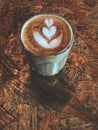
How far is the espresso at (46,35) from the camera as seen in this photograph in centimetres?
75

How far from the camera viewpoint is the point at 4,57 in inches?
34.2

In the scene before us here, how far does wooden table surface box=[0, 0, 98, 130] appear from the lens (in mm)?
783

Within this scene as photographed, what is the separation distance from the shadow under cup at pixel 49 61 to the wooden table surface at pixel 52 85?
Result: 25 millimetres

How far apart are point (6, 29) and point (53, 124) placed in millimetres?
341

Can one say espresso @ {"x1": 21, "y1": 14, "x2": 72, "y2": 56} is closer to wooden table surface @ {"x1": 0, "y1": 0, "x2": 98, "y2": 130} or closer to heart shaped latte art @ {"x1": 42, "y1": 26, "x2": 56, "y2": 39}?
heart shaped latte art @ {"x1": 42, "y1": 26, "x2": 56, "y2": 39}

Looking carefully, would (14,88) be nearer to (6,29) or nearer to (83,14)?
(6,29)

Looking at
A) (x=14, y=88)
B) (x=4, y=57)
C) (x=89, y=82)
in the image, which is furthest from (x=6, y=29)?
(x=89, y=82)

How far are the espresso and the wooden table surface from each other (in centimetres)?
11

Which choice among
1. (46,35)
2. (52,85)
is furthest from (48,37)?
(52,85)

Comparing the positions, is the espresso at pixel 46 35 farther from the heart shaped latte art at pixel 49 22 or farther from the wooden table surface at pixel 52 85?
the wooden table surface at pixel 52 85

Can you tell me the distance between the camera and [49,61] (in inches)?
29.7

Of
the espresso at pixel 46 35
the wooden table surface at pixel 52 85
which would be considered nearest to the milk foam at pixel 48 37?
the espresso at pixel 46 35

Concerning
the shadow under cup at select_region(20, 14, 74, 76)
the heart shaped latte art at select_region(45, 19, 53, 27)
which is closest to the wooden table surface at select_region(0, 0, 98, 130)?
the shadow under cup at select_region(20, 14, 74, 76)

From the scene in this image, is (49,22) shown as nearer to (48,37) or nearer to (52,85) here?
(48,37)
